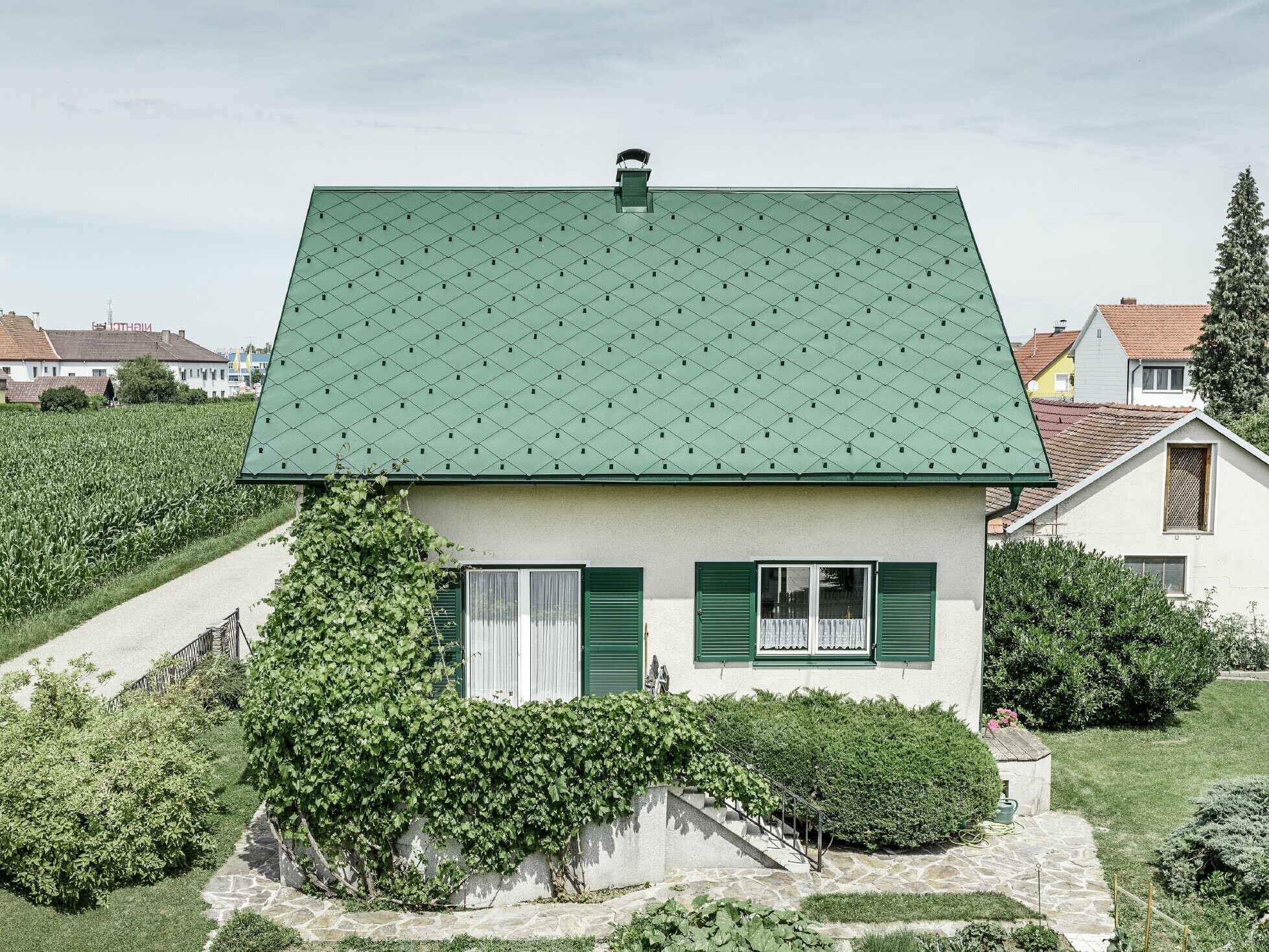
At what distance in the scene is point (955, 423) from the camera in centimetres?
1265

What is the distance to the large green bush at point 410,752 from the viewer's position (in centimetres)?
1027

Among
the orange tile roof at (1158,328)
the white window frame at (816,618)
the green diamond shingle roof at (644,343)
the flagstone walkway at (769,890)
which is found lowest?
the flagstone walkway at (769,890)

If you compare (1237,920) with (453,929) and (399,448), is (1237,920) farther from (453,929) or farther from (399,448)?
(399,448)

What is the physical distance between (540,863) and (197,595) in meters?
16.9

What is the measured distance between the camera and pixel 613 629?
40.8 feet

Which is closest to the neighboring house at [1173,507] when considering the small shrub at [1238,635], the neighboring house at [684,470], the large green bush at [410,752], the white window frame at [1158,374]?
the small shrub at [1238,635]

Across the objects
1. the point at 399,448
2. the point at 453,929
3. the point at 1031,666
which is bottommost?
the point at 453,929

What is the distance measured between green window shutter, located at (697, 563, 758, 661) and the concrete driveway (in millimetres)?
7884

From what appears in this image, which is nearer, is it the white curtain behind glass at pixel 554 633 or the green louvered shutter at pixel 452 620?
the green louvered shutter at pixel 452 620

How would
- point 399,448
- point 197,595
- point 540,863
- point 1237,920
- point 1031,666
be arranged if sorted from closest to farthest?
point 1237,920 → point 540,863 → point 399,448 → point 1031,666 → point 197,595

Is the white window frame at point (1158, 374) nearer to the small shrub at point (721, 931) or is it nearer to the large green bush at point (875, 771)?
the large green bush at point (875, 771)

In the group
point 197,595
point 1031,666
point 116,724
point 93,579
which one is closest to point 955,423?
point 1031,666

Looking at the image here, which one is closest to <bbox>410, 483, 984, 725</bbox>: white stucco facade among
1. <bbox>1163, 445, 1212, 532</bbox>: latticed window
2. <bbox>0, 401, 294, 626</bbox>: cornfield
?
<bbox>1163, 445, 1212, 532</bbox>: latticed window

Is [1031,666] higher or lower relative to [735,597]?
lower
